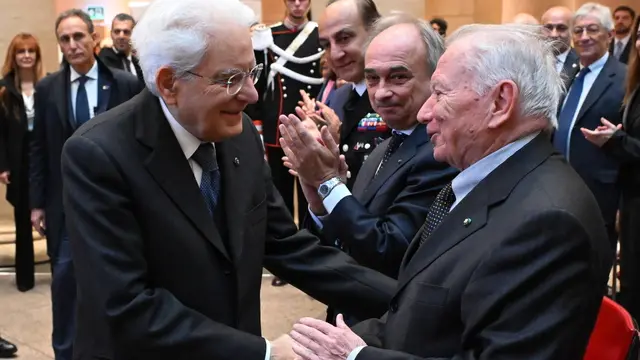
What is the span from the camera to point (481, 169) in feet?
5.86

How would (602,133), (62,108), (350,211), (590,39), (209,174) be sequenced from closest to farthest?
(209,174) → (350,211) → (602,133) → (62,108) → (590,39)

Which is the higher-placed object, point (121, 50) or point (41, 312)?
point (121, 50)

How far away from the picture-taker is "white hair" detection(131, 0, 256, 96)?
181 centimetres

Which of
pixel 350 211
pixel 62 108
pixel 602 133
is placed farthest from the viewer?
pixel 62 108

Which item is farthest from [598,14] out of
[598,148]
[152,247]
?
[152,247]

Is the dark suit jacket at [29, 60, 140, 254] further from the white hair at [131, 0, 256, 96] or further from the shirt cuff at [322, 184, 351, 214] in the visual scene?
the white hair at [131, 0, 256, 96]

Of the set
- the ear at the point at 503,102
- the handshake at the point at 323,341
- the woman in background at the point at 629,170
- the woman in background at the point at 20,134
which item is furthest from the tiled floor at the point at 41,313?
the ear at the point at 503,102

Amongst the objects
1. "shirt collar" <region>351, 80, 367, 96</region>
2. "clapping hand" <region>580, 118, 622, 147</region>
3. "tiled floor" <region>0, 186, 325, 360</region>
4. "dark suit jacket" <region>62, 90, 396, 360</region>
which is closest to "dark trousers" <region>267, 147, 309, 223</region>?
"tiled floor" <region>0, 186, 325, 360</region>

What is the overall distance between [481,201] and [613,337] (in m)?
0.52

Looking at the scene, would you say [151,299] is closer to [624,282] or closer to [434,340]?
[434,340]

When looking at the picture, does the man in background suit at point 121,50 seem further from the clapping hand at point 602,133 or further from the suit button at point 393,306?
the suit button at point 393,306

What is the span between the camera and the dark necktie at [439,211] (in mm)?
1931

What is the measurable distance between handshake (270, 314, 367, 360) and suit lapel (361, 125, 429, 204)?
0.70 m

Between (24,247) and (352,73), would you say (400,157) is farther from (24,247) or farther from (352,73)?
(24,247)
